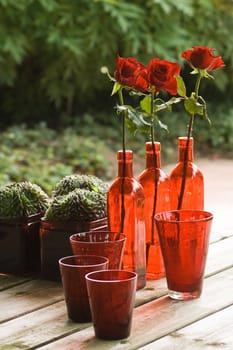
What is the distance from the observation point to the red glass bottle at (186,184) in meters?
1.81

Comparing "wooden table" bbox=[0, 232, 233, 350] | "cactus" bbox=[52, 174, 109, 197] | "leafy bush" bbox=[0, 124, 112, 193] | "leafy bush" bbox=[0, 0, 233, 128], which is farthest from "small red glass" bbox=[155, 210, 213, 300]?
"leafy bush" bbox=[0, 0, 233, 128]

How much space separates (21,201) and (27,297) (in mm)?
237

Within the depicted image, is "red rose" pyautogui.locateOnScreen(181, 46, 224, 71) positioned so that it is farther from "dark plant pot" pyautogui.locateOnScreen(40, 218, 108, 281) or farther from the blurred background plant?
the blurred background plant

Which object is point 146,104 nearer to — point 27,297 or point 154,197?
point 154,197

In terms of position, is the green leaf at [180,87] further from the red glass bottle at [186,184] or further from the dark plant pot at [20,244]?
the dark plant pot at [20,244]

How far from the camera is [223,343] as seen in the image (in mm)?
1387

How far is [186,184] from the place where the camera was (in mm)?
1810

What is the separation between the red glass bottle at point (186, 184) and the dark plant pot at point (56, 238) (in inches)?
6.2

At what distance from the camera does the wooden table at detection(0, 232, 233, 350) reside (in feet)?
4.60

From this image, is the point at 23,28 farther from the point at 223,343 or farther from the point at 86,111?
the point at 223,343

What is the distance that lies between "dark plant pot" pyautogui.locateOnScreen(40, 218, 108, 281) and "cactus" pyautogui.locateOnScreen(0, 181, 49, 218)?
0.06 meters

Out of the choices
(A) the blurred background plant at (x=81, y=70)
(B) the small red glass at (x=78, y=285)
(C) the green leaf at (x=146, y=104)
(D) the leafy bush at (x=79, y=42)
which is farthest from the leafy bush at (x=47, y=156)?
(B) the small red glass at (x=78, y=285)

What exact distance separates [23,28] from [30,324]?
4289 millimetres

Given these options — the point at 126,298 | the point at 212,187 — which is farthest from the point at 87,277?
the point at 212,187
